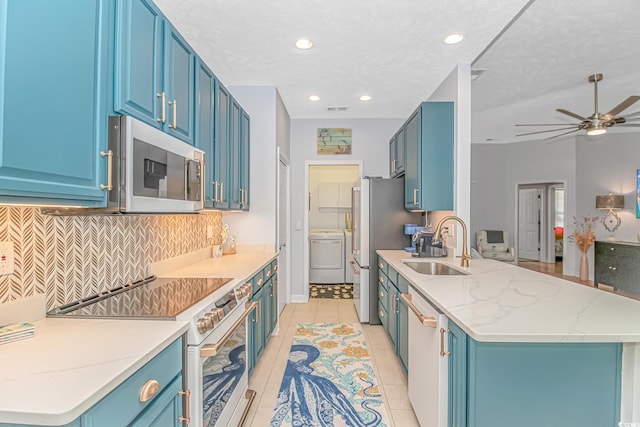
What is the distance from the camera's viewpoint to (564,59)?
9.39ft

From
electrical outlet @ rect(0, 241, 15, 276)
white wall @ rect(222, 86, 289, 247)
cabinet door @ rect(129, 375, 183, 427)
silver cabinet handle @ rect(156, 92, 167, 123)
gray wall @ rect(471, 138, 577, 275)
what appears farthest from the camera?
gray wall @ rect(471, 138, 577, 275)

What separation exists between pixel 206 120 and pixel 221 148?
1.19 feet

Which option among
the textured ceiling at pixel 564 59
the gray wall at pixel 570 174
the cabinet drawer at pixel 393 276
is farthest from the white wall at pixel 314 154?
the gray wall at pixel 570 174

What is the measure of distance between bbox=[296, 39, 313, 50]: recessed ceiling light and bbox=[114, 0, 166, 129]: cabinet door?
1.21 m

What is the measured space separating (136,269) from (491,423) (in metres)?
2.02

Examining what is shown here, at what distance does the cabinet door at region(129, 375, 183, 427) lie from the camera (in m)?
1.02

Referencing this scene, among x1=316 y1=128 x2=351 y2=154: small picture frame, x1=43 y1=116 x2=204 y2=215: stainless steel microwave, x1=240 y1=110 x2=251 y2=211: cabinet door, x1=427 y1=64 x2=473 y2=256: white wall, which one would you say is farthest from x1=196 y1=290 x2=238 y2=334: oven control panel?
x1=316 y1=128 x2=351 y2=154: small picture frame

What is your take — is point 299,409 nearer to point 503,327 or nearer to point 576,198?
point 503,327

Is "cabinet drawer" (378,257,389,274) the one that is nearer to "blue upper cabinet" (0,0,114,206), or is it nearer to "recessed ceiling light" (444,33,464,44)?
"recessed ceiling light" (444,33,464,44)

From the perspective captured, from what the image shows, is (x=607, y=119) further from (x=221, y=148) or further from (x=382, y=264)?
(x=221, y=148)

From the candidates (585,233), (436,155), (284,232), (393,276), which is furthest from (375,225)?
(585,233)

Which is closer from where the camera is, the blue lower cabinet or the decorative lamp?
the blue lower cabinet

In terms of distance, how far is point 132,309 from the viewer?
1.45 m

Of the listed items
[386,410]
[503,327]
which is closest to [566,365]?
[503,327]
